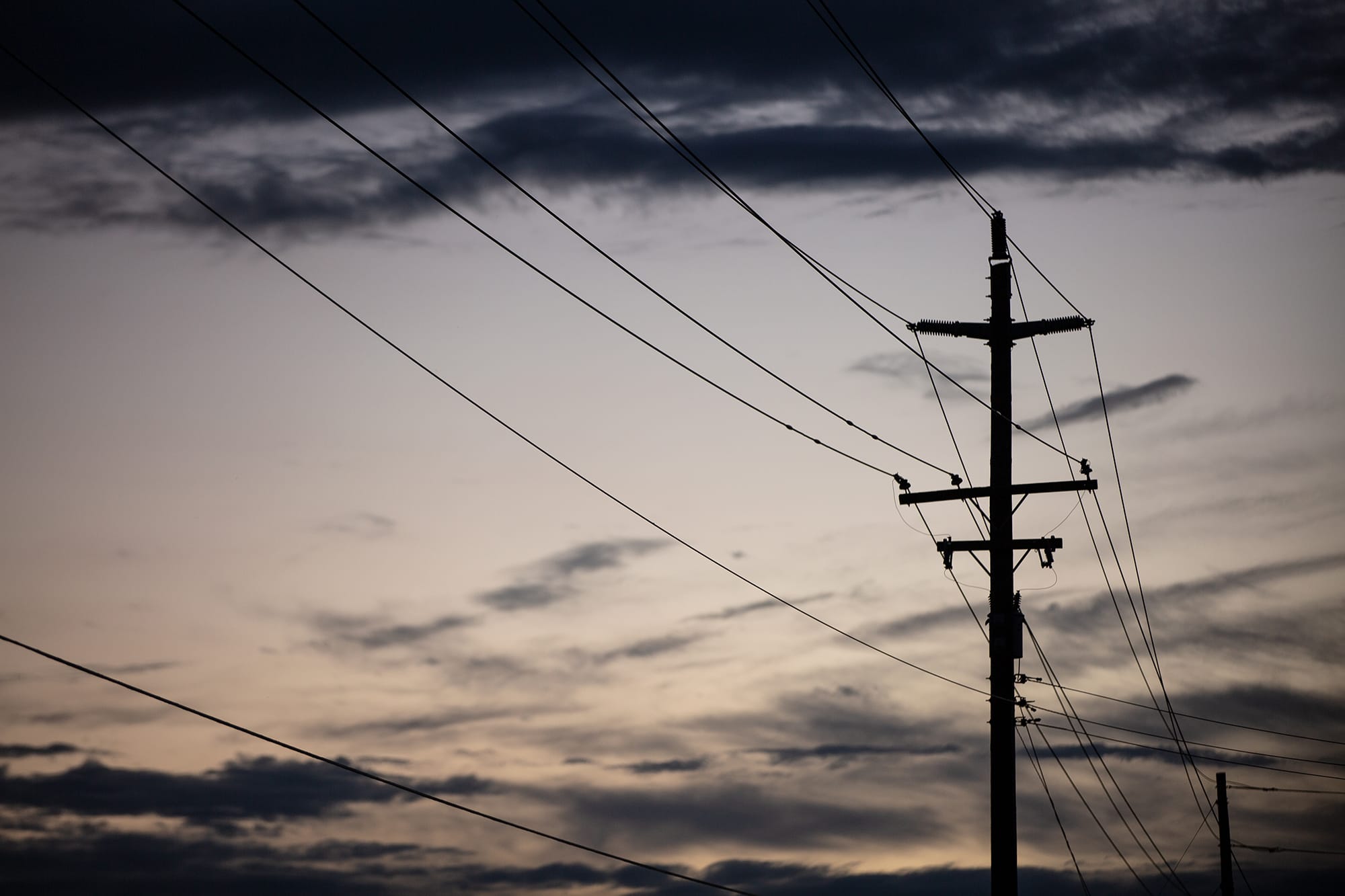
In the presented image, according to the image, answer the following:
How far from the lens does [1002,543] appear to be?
24.6 m

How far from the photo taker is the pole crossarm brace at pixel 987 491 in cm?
2472

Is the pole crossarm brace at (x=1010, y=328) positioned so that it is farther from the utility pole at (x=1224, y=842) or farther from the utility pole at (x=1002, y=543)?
the utility pole at (x=1224, y=842)

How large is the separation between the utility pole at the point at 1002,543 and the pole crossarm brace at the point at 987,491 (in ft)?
0.04

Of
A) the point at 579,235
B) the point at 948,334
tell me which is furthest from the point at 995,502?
the point at 579,235

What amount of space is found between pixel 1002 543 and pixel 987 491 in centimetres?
87

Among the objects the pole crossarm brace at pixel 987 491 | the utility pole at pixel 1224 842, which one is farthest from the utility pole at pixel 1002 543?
the utility pole at pixel 1224 842

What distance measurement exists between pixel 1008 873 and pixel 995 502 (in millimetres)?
5789

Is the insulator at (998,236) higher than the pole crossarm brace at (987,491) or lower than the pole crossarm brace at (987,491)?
higher

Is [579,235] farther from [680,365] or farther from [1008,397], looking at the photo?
[1008,397]

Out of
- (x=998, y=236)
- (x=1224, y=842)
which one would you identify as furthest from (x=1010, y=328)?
(x=1224, y=842)

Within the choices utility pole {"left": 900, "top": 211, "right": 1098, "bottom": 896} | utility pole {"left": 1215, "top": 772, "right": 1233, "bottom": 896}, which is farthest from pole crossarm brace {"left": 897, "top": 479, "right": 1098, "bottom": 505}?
utility pole {"left": 1215, "top": 772, "right": 1233, "bottom": 896}

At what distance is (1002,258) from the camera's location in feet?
87.5

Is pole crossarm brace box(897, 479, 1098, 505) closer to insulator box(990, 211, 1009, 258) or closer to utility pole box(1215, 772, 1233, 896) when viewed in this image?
insulator box(990, 211, 1009, 258)

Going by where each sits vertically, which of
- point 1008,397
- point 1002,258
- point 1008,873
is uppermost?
point 1002,258
